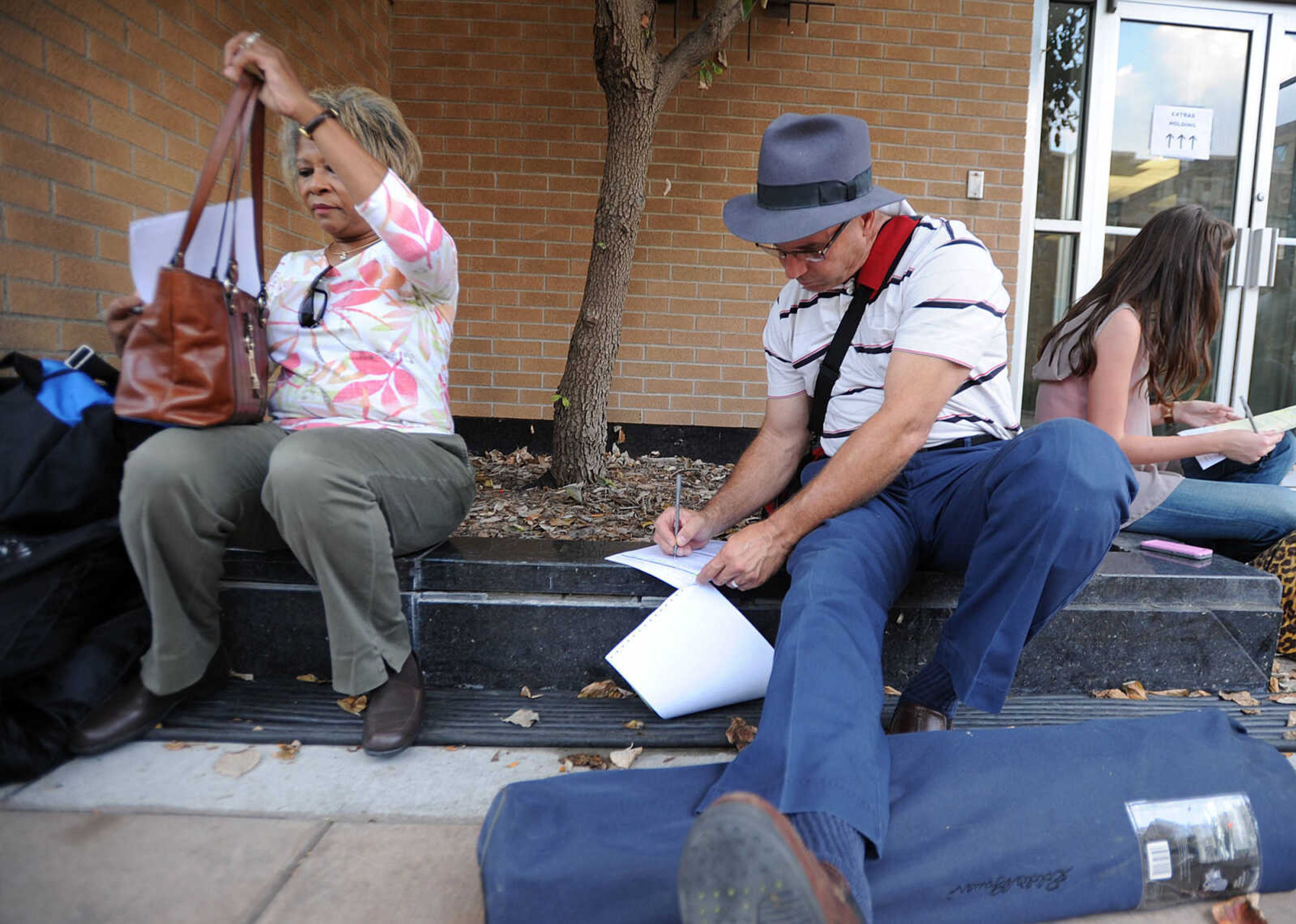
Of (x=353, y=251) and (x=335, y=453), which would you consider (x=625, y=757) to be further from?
(x=353, y=251)

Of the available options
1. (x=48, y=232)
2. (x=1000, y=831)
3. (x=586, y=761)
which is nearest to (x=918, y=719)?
(x=1000, y=831)

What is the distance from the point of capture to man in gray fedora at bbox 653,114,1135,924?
51.6 inches

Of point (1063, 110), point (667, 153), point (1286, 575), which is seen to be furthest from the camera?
point (1063, 110)

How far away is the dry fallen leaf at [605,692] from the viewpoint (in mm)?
2135

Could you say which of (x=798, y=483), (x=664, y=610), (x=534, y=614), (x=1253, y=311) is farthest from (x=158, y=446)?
(x=1253, y=311)

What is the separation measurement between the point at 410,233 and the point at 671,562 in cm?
99

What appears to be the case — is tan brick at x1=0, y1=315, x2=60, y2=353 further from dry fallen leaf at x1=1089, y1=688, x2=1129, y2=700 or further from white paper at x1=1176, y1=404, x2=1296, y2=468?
white paper at x1=1176, y1=404, x2=1296, y2=468

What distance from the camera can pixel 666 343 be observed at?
4.95 m

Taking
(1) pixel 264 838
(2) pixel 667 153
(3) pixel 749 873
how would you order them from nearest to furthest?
1. (3) pixel 749 873
2. (1) pixel 264 838
3. (2) pixel 667 153

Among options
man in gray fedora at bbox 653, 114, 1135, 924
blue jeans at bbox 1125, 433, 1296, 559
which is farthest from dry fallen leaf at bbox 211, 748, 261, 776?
blue jeans at bbox 1125, 433, 1296, 559

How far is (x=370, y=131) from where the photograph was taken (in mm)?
2043

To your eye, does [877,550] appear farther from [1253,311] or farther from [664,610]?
[1253,311]

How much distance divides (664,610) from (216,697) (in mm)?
1171

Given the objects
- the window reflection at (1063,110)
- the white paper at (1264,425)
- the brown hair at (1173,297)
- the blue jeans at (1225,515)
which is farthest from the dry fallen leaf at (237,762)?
the window reflection at (1063,110)
